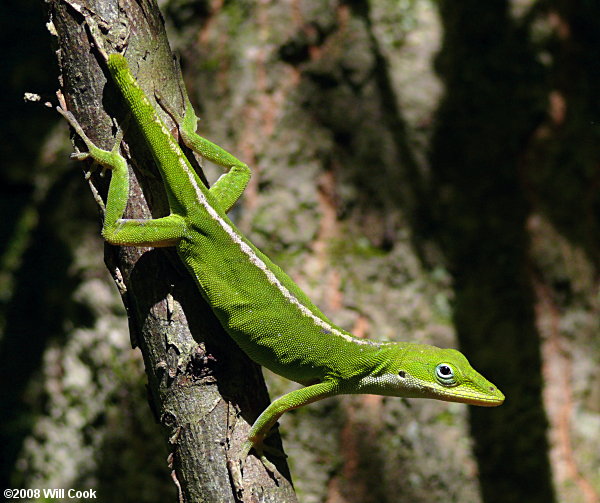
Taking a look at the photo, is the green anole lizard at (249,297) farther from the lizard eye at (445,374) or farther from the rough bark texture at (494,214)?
the rough bark texture at (494,214)

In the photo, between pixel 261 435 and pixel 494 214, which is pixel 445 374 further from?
pixel 494 214

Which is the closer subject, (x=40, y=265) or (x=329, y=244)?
(x=329, y=244)

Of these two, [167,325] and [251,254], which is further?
[251,254]

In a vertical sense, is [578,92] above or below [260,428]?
above

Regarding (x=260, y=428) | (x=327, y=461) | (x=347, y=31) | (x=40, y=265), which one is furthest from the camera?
(x=40, y=265)

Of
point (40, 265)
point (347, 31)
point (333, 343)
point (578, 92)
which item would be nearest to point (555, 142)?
point (578, 92)

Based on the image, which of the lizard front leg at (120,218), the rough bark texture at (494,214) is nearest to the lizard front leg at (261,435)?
the lizard front leg at (120,218)

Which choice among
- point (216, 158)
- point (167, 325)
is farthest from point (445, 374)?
point (216, 158)

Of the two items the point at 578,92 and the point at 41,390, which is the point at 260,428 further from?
the point at 578,92
